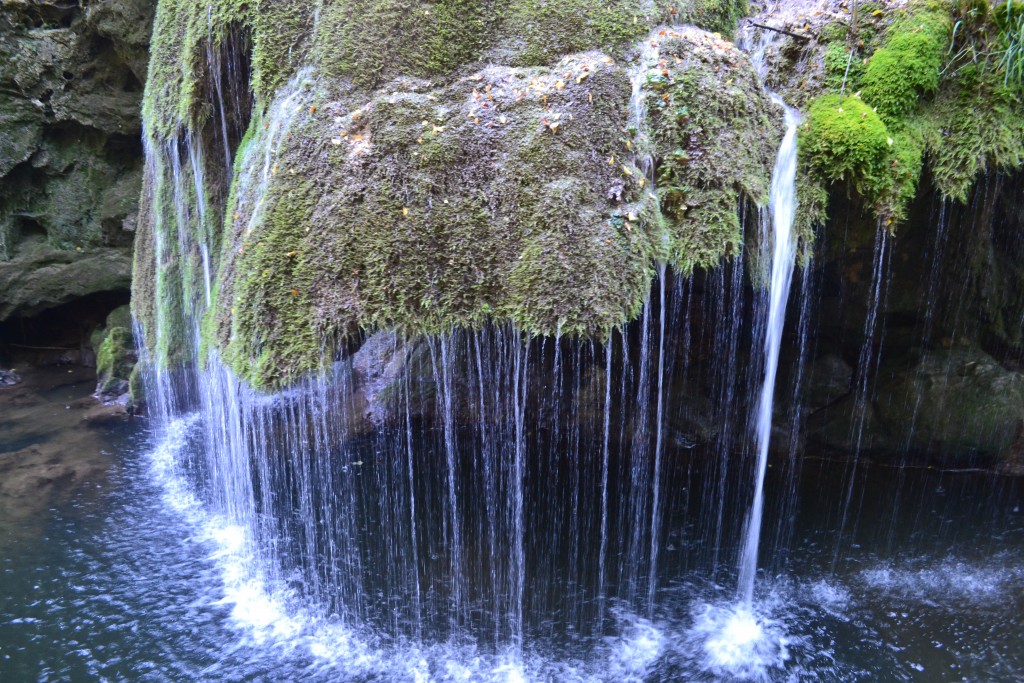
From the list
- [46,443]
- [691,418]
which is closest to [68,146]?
[46,443]

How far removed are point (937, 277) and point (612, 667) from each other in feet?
15.8

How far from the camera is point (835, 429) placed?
7.17 m

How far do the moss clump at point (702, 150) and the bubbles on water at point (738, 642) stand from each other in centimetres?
303

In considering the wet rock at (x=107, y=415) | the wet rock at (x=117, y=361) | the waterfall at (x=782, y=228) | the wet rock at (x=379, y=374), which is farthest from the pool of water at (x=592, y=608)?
the wet rock at (x=117, y=361)

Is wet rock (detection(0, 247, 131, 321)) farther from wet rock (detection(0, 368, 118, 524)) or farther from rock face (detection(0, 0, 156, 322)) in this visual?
wet rock (detection(0, 368, 118, 524))

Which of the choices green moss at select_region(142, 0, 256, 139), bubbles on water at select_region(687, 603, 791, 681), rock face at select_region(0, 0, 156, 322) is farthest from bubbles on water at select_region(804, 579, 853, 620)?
rock face at select_region(0, 0, 156, 322)

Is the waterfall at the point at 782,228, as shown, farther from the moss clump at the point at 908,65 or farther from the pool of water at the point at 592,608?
the pool of water at the point at 592,608

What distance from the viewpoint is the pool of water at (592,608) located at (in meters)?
4.74

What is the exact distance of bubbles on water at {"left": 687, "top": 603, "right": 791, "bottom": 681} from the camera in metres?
4.70

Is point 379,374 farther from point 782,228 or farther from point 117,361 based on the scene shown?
point 782,228

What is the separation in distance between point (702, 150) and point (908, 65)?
161 centimetres

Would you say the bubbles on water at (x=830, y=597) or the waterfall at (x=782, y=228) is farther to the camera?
the bubbles on water at (x=830, y=597)

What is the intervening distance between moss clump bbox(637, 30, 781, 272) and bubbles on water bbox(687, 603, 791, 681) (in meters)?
3.03

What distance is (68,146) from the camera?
10.1m
